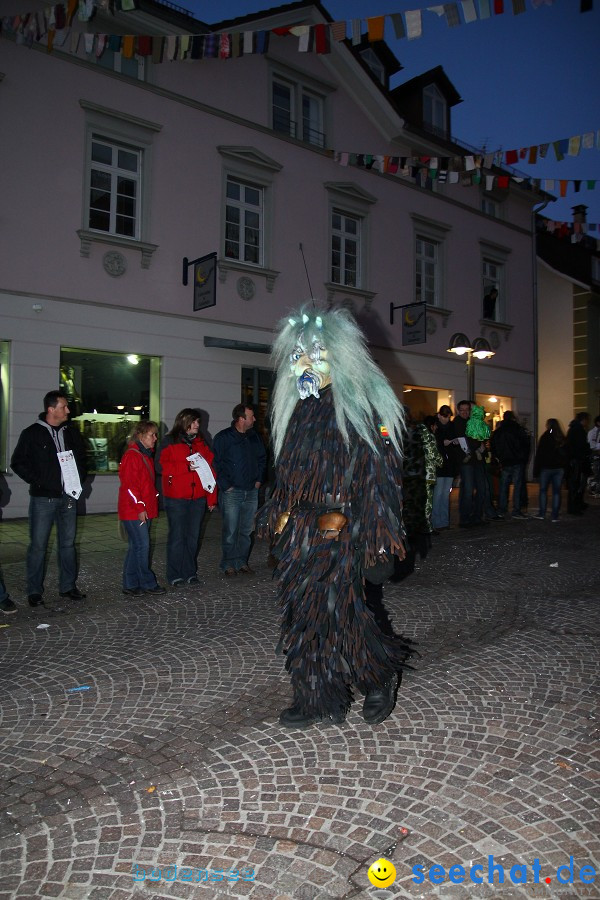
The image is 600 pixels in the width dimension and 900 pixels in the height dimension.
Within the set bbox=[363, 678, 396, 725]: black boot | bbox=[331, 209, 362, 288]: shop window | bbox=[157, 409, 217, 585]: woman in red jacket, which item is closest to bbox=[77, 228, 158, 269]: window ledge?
bbox=[331, 209, 362, 288]: shop window

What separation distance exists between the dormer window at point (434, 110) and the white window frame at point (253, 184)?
7339 millimetres

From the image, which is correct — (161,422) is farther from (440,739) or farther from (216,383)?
(440,739)

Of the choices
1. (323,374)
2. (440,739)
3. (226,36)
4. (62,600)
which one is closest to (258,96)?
(226,36)

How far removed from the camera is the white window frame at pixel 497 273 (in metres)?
19.2

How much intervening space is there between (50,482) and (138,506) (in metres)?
0.81

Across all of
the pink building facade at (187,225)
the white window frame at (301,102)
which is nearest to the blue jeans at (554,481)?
the pink building facade at (187,225)

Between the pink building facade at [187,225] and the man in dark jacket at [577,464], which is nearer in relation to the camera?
the pink building facade at [187,225]

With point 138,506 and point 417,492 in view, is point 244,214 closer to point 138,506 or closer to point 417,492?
point 417,492

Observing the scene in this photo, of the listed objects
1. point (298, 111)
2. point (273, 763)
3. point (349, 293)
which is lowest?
point (273, 763)

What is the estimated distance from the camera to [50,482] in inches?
217

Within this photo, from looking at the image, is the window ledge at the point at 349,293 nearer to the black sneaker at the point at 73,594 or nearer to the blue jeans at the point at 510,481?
the blue jeans at the point at 510,481

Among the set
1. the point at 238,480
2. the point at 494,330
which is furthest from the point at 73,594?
the point at 494,330

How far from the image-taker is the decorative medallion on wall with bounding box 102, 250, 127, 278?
457 inches

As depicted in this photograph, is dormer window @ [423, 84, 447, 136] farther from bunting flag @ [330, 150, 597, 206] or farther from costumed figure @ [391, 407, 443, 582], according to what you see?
costumed figure @ [391, 407, 443, 582]
